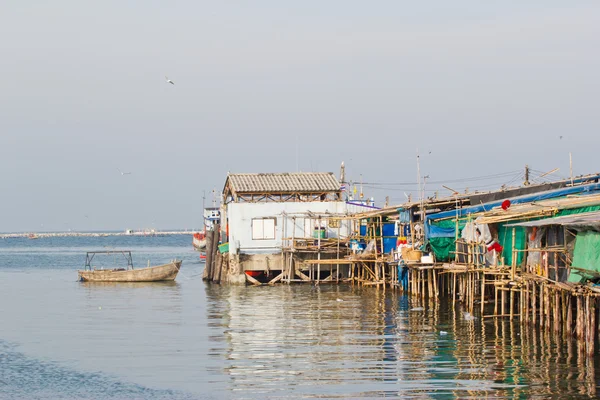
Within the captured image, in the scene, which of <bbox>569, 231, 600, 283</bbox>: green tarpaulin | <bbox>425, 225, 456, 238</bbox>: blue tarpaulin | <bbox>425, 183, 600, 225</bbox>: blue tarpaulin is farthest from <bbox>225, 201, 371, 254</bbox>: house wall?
<bbox>569, 231, 600, 283</bbox>: green tarpaulin

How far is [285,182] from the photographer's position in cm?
4812

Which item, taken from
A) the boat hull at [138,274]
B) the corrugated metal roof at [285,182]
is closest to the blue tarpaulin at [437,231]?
the corrugated metal roof at [285,182]

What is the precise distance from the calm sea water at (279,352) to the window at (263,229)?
7.09 meters

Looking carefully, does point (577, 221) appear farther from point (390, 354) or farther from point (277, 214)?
point (277, 214)

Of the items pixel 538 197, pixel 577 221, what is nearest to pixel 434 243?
pixel 538 197

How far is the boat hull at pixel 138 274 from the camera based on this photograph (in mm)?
51375

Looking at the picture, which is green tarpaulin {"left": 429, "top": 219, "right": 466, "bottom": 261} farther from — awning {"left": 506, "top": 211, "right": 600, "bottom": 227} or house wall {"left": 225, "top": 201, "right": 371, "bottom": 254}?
house wall {"left": 225, "top": 201, "right": 371, "bottom": 254}

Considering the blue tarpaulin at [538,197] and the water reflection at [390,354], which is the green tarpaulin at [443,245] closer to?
the blue tarpaulin at [538,197]

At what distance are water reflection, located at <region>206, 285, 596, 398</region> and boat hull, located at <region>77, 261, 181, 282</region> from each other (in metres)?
16.9

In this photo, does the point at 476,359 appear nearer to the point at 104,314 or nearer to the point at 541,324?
the point at 541,324

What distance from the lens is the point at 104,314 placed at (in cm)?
3488

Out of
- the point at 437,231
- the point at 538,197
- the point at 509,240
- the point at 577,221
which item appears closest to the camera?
the point at 577,221

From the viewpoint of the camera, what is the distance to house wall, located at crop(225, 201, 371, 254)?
1826 inches

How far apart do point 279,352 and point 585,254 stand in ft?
29.2
